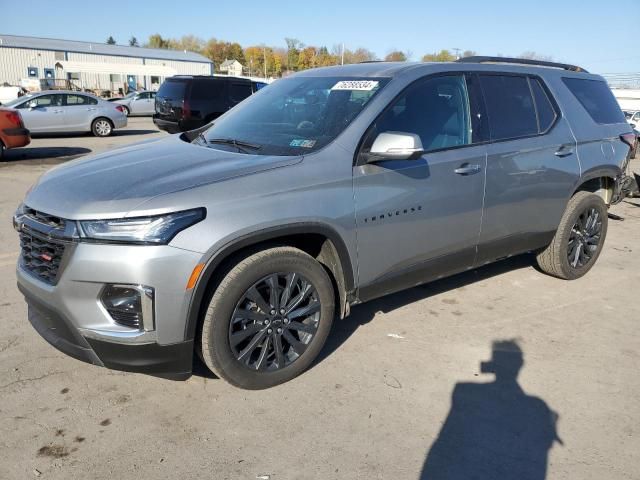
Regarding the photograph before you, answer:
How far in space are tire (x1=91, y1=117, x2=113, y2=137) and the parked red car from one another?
5.54 m

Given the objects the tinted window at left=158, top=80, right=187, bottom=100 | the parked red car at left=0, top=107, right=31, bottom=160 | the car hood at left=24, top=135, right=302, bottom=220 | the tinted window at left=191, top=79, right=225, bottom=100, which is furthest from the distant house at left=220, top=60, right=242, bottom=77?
the car hood at left=24, top=135, right=302, bottom=220

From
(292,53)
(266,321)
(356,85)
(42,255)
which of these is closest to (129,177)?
(42,255)

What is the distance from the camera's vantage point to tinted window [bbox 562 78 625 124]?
4785mm

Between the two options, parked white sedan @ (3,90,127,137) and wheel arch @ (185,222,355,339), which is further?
parked white sedan @ (3,90,127,137)

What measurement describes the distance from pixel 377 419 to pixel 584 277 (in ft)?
10.9

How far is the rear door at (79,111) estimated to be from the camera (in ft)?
54.4

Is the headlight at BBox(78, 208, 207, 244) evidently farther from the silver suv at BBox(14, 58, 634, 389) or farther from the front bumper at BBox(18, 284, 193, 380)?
the front bumper at BBox(18, 284, 193, 380)

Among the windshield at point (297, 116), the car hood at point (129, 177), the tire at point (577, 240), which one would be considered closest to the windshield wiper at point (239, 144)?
the windshield at point (297, 116)

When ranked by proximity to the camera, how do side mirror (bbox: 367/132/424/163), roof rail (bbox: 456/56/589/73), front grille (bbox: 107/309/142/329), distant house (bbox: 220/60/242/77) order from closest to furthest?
front grille (bbox: 107/309/142/329), side mirror (bbox: 367/132/424/163), roof rail (bbox: 456/56/589/73), distant house (bbox: 220/60/242/77)

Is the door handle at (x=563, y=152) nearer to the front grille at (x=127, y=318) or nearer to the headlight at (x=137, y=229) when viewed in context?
the headlight at (x=137, y=229)

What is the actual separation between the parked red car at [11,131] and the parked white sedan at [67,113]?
435 cm

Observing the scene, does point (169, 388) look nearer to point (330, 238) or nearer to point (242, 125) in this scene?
point (330, 238)

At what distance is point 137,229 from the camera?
8.41ft

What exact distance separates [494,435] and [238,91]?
1202 cm
